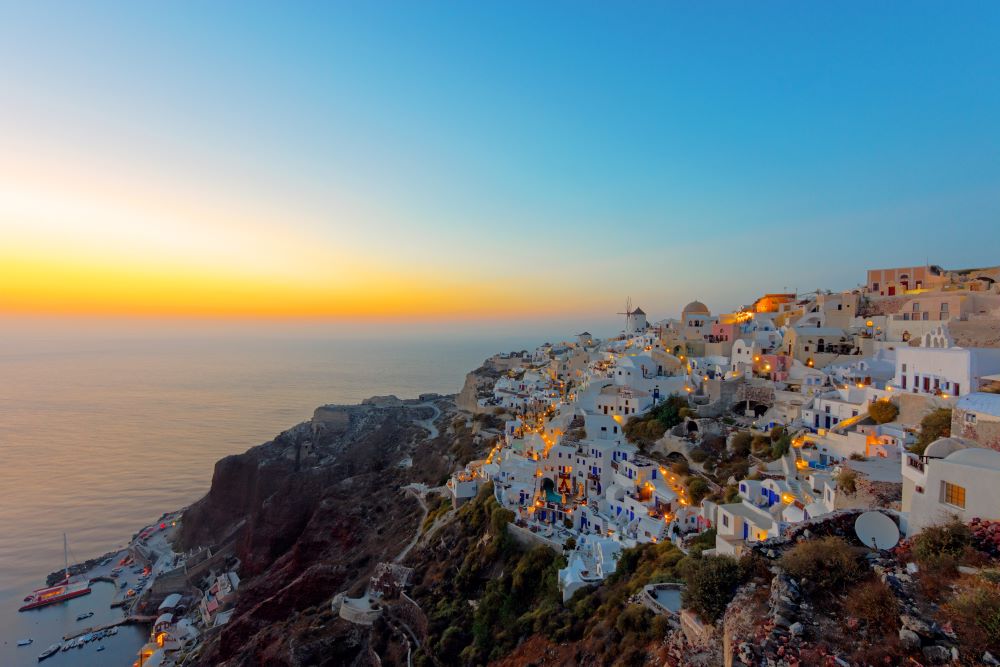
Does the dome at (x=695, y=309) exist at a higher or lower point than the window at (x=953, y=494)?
higher

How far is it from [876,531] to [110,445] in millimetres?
77851

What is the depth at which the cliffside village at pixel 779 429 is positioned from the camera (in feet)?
38.4

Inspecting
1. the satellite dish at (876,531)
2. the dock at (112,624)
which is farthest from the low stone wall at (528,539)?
the dock at (112,624)

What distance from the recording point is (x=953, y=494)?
798 centimetres

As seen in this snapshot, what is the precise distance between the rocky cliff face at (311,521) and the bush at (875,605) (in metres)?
19.3

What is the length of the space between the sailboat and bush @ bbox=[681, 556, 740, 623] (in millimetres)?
39515

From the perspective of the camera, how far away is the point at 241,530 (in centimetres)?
3734

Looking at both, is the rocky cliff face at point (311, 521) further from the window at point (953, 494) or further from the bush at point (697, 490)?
the window at point (953, 494)

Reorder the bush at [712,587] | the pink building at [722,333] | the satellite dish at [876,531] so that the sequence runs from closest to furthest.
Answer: the satellite dish at [876,531], the bush at [712,587], the pink building at [722,333]

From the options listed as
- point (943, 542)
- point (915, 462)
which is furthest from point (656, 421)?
point (943, 542)

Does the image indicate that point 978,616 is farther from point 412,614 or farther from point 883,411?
point 412,614

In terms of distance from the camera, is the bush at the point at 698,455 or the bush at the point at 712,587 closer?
the bush at the point at 712,587

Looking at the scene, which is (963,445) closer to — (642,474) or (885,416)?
(885,416)

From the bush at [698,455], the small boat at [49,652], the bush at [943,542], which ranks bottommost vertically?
the small boat at [49,652]
